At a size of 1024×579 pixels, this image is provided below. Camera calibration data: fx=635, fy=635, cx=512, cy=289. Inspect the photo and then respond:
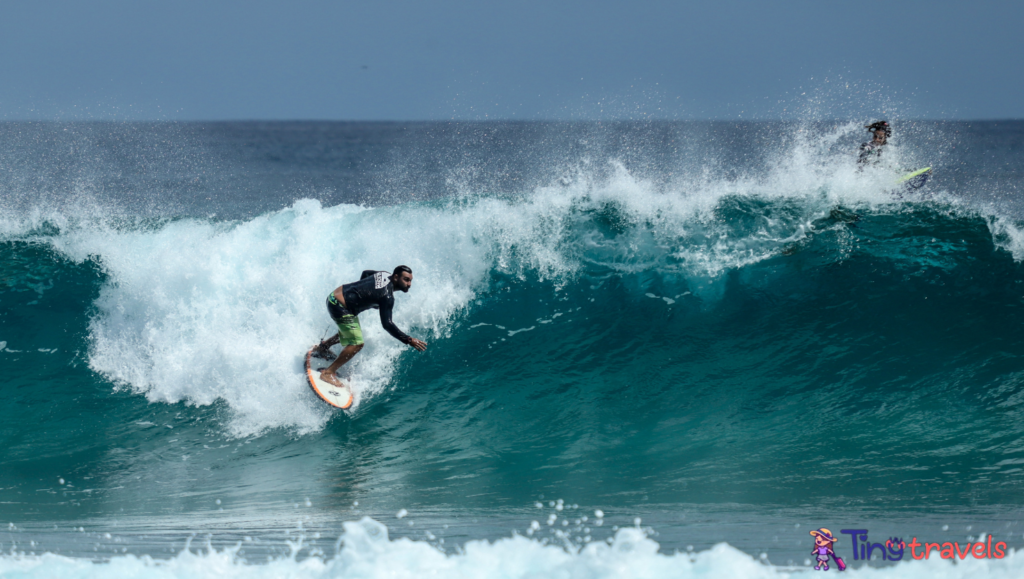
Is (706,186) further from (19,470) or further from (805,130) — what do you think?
(19,470)

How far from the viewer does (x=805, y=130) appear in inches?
419

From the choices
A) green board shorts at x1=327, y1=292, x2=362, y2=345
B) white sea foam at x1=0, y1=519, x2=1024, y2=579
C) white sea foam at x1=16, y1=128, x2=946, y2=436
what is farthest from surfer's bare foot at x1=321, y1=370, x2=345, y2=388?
white sea foam at x1=0, y1=519, x2=1024, y2=579

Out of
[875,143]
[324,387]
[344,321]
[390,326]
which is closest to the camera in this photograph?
[390,326]

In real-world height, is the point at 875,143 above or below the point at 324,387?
above

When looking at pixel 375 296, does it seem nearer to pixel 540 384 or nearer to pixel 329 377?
pixel 329 377

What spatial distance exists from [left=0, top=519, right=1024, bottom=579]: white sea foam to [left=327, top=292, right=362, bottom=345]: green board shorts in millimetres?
2424

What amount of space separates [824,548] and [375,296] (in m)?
4.41

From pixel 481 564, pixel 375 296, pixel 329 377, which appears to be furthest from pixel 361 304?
pixel 481 564

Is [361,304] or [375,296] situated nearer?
[375,296]

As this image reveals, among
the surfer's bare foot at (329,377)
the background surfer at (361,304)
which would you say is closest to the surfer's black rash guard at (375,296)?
the background surfer at (361,304)

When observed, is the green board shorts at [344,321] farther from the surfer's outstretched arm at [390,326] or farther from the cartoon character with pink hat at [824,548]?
the cartoon character with pink hat at [824,548]

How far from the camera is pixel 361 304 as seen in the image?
6.49 metres

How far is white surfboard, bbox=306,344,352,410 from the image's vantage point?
22.0 ft

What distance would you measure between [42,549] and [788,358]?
7593mm
